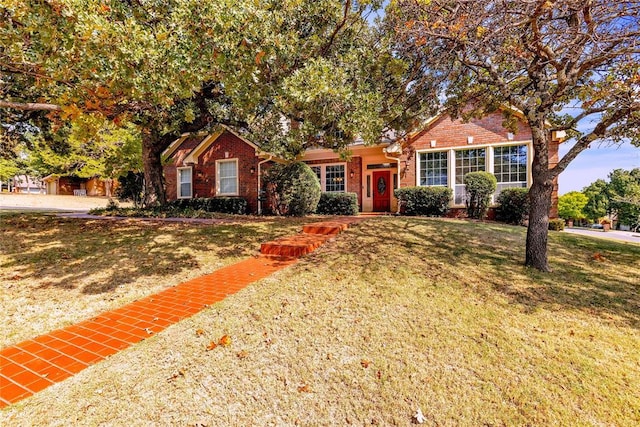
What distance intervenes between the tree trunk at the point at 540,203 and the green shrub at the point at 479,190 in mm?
7461

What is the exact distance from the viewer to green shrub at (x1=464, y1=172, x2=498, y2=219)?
1325 centimetres

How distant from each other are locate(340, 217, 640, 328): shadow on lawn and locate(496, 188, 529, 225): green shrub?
353 cm

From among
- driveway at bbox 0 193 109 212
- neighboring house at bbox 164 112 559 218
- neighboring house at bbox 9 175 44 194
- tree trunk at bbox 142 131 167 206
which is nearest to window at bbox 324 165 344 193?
neighboring house at bbox 164 112 559 218

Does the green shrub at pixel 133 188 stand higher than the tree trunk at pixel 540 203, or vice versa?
the green shrub at pixel 133 188

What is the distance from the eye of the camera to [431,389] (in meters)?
→ 2.86

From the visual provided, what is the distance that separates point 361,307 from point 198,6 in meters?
4.99

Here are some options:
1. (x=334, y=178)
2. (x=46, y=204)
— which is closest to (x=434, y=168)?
(x=334, y=178)

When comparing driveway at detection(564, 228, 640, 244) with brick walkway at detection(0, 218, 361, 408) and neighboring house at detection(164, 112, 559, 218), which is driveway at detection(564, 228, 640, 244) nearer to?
neighboring house at detection(164, 112, 559, 218)

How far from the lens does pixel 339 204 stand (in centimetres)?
1537

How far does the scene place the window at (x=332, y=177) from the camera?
1748 cm

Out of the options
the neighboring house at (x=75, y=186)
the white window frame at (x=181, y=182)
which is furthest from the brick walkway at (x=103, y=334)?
the neighboring house at (x=75, y=186)

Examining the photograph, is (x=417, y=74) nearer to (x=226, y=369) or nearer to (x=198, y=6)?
(x=198, y=6)

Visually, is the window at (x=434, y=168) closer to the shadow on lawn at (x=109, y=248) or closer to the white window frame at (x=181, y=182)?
the shadow on lawn at (x=109, y=248)

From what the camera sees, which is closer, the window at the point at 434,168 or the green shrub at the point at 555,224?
the green shrub at the point at 555,224
